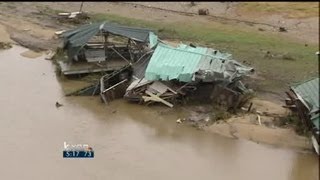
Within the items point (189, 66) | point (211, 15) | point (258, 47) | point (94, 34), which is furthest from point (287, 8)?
point (189, 66)

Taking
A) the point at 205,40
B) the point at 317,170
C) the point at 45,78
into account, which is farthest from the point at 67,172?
the point at 205,40

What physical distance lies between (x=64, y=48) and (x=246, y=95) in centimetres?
745

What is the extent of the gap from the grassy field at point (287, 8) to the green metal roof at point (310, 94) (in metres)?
13.2

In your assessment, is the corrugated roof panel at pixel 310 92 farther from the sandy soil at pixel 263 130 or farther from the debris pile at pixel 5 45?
the debris pile at pixel 5 45

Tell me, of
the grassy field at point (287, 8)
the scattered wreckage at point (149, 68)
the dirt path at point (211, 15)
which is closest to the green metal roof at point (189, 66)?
the scattered wreckage at point (149, 68)

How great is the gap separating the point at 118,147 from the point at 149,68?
12.8ft

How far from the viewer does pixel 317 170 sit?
50.0 feet

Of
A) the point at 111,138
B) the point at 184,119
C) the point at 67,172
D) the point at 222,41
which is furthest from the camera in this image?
the point at 222,41

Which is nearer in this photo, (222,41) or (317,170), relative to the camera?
(317,170)

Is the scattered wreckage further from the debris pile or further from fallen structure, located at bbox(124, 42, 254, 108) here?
the debris pile

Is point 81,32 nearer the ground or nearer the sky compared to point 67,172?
nearer the sky

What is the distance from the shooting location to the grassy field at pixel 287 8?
1150 inches

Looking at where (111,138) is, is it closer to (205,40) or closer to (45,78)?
(45,78)

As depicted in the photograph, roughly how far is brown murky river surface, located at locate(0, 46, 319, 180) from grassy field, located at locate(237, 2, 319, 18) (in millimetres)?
13072
